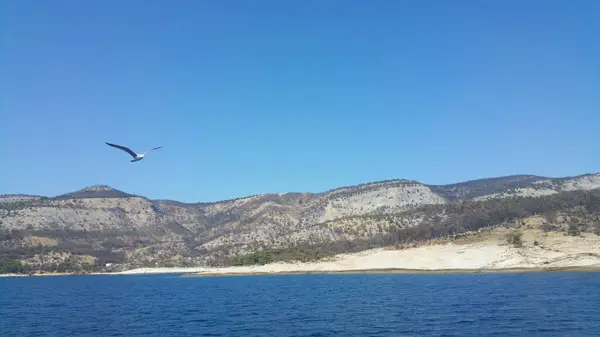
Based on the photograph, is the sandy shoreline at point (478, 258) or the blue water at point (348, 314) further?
the sandy shoreline at point (478, 258)

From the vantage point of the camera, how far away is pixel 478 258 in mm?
138375

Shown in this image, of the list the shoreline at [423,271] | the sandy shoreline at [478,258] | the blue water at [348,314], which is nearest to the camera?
the blue water at [348,314]

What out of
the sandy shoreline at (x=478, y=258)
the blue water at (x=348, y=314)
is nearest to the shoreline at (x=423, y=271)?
the sandy shoreline at (x=478, y=258)

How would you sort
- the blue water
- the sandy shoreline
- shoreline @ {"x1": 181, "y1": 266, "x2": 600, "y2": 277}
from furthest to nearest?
the sandy shoreline
shoreline @ {"x1": 181, "y1": 266, "x2": 600, "y2": 277}
the blue water

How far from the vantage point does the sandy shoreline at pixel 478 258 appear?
12231 cm

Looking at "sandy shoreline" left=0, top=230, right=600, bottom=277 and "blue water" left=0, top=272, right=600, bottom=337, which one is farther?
"sandy shoreline" left=0, top=230, right=600, bottom=277

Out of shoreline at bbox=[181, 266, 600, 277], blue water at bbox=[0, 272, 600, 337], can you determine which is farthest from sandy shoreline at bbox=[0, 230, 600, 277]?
blue water at bbox=[0, 272, 600, 337]

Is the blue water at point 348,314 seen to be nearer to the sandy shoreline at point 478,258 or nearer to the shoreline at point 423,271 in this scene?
the shoreline at point 423,271

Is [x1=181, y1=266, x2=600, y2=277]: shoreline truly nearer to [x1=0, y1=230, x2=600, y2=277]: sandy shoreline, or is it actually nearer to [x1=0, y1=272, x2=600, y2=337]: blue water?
[x1=0, y1=230, x2=600, y2=277]: sandy shoreline

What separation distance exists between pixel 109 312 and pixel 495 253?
98.8 meters

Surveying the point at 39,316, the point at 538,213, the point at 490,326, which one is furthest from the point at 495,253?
the point at 39,316

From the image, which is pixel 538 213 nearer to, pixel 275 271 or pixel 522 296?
pixel 275 271

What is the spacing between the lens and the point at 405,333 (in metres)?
46.5

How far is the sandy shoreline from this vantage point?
401 feet
